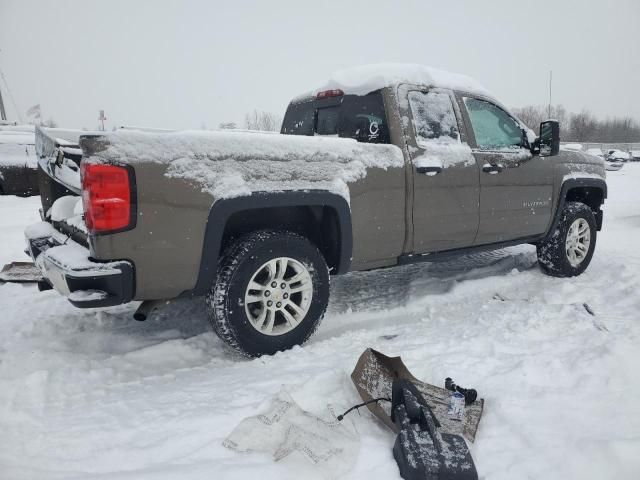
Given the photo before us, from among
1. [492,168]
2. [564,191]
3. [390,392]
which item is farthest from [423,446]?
[564,191]

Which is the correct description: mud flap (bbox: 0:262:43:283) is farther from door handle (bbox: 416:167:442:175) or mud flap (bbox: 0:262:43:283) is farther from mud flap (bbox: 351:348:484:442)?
door handle (bbox: 416:167:442:175)

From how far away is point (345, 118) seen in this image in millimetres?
3637

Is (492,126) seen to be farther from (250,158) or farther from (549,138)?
(250,158)

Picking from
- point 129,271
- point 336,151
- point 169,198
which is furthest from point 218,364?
point 336,151

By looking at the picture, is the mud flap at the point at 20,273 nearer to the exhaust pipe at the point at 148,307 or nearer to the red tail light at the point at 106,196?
the exhaust pipe at the point at 148,307

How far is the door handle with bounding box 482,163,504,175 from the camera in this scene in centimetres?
374

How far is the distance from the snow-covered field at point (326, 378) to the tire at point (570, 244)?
0.43 m

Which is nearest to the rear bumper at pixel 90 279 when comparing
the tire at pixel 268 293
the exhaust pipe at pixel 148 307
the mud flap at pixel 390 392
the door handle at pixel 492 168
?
the exhaust pipe at pixel 148 307

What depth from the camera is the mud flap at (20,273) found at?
4102mm

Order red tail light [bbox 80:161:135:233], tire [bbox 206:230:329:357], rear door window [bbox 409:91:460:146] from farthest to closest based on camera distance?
rear door window [bbox 409:91:460:146] < tire [bbox 206:230:329:357] < red tail light [bbox 80:161:135:233]

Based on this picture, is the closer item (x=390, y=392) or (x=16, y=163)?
(x=390, y=392)

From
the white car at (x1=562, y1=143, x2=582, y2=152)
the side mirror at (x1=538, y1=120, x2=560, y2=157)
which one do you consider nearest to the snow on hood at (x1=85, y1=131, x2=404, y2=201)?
the side mirror at (x1=538, y1=120, x2=560, y2=157)

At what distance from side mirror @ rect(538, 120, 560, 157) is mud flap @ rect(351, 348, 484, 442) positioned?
2.83 metres

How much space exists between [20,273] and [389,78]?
12.9 feet
